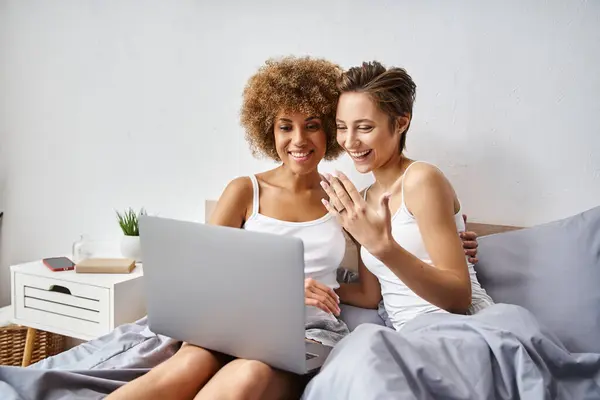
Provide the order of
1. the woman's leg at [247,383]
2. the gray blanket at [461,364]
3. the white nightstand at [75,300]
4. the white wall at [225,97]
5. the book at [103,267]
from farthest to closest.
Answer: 1. the book at [103,267]
2. the white nightstand at [75,300]
3. the white wall at [225,97]
4. the woman's leg at [247,383]
5. the gray blanket at [461,364]

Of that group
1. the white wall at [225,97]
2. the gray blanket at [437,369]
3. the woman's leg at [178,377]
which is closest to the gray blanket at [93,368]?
the gray blanket at [437,369]

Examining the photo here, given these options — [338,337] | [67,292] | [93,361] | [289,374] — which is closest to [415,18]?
[338,337]

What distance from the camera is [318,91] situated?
5.42 feet

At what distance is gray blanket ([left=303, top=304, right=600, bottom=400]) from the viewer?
990 mm

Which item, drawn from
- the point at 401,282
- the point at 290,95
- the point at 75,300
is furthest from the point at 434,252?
the point at 75,300

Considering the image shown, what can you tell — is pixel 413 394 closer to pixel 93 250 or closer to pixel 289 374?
pixel 289 374

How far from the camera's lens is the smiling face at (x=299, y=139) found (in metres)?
1.65

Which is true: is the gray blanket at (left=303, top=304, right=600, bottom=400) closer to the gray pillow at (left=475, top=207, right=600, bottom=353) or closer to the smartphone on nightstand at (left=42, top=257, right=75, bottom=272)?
the gray pillow at (left=475, top=207, right=600, bottom=353)

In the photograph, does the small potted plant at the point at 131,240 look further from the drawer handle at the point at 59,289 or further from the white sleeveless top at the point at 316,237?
the white sleeveless top at the point at 316,237

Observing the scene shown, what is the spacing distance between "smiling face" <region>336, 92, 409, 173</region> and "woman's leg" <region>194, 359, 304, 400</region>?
2.04 feet

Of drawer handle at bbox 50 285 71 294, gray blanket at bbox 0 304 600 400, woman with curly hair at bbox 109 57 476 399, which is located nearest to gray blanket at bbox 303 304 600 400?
gray blanket at bbox 0 304 600 400

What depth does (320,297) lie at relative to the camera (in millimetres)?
1412

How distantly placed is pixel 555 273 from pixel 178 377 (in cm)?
107

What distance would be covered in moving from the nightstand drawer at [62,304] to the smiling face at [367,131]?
1.10 m
